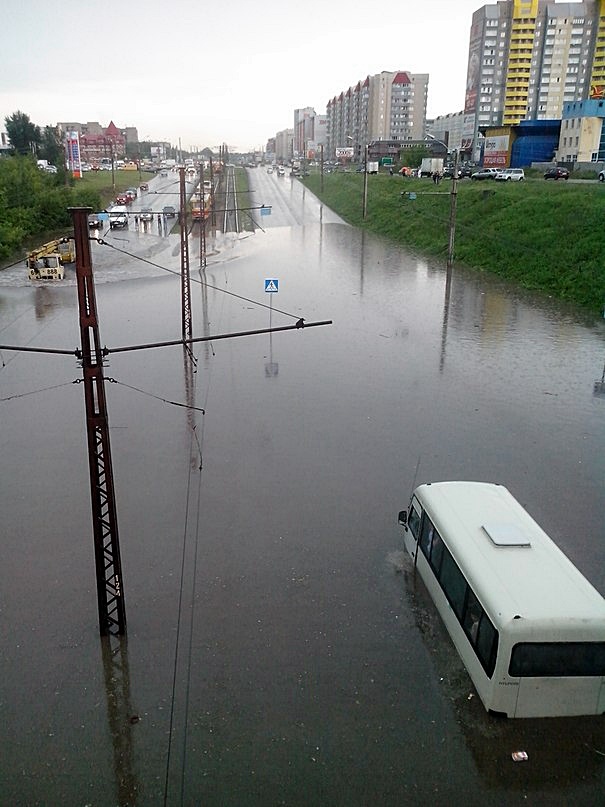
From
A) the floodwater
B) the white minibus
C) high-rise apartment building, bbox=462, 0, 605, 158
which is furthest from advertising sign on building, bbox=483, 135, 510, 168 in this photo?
the white minibus

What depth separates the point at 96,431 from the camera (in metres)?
6.93

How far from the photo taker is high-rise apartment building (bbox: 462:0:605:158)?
10012cm

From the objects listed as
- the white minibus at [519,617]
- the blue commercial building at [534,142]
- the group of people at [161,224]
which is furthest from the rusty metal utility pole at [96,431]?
the blue commercial building at [534,142]

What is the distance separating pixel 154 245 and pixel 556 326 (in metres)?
31.4

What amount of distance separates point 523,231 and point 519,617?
100.0 feet

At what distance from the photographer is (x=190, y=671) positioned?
7000 millimetres

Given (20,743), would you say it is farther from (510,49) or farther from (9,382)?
(510,49)

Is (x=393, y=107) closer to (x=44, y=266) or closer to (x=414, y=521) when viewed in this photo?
(x=44, y=266)

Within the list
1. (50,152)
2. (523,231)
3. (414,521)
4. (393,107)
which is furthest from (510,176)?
(393,107)

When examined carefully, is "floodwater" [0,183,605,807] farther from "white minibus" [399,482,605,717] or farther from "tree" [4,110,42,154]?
"tree" [4,110,42,154]

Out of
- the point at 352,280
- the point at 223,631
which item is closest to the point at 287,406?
the point at 223,631

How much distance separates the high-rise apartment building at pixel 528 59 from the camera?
100 metres

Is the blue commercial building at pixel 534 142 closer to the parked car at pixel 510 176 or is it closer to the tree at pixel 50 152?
the parked car at pixel 510 176

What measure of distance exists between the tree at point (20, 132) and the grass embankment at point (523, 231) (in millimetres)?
50454
